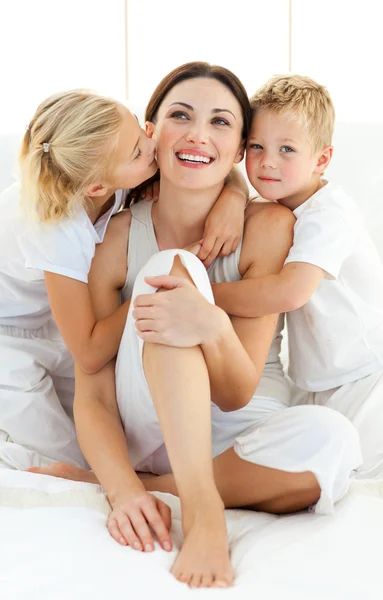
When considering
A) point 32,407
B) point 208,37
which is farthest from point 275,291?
point 208,37

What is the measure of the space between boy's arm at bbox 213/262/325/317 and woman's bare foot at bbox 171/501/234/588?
0.39 meters

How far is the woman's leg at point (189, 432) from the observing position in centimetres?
118

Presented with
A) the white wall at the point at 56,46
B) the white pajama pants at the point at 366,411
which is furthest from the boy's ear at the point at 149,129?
the white wall at the point at 56,46

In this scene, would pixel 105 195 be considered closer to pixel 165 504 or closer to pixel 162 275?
pixel 162 275

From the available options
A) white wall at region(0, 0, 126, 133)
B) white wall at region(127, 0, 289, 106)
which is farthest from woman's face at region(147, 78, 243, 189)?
white wall at region(0, 0, 126, 133)

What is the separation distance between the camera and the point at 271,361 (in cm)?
169

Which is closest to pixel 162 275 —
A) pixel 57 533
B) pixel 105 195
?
pixel 105 195

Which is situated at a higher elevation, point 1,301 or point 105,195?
point 105,195

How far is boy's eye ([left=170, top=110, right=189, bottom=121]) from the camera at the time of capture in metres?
1.59

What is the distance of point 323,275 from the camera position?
1482 millimetres

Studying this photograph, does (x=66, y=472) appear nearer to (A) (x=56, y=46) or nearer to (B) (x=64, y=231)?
(B) (x=64, y=231)

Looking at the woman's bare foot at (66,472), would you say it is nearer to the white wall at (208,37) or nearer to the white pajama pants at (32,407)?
the white pajama pants at (32,407)

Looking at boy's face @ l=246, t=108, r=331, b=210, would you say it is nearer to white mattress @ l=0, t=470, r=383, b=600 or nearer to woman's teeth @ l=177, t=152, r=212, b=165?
woman's teeth @ l=177, t=152, r=212, b=165

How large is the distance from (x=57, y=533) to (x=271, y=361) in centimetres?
69
